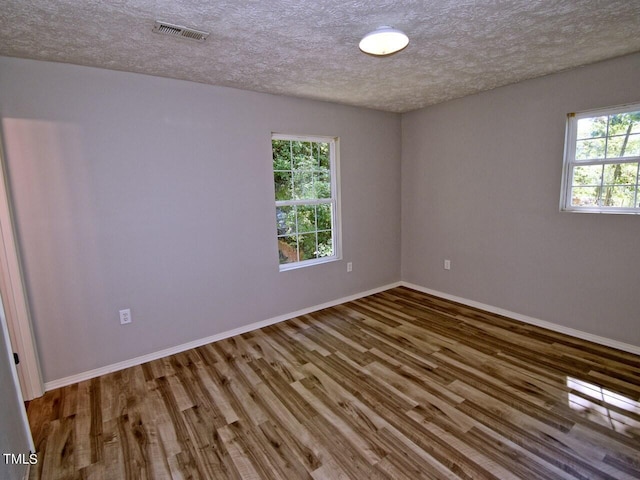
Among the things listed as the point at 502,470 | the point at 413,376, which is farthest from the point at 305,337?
the point at 502,470

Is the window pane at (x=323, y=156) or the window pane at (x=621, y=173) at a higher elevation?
the window pane at (x=323, y=156)

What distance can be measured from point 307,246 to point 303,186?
2.29 ft

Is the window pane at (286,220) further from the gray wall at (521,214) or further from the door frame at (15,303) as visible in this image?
the door frame at (15,303)

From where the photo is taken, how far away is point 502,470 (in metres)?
1.62

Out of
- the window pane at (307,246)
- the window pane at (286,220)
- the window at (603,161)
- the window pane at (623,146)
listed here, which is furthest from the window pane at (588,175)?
the window pane at (286,220)

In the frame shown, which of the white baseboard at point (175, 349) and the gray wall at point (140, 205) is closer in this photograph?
the gray wall at point (140, 205)

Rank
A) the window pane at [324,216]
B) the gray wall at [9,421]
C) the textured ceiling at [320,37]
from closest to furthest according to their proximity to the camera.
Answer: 1. the gray wall at [9,421]
2. the textured ceiling at [320,37]
3. the window pane at [324,216]

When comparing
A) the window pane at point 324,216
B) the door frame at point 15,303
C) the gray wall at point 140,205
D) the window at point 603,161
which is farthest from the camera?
the window pane at point 324,216

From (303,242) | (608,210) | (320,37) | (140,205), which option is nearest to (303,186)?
(303,242)

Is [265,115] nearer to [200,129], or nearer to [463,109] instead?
[200,129]

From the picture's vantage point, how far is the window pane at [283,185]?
3406mm

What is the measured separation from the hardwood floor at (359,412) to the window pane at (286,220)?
1.15 meters

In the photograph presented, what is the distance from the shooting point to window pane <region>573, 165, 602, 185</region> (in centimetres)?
277

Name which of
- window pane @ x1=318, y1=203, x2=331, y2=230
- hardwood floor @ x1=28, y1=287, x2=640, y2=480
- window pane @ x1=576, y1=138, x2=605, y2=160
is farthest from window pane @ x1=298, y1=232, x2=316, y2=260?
window pane @ x1=576, y1=138, x2=605, y2=160
